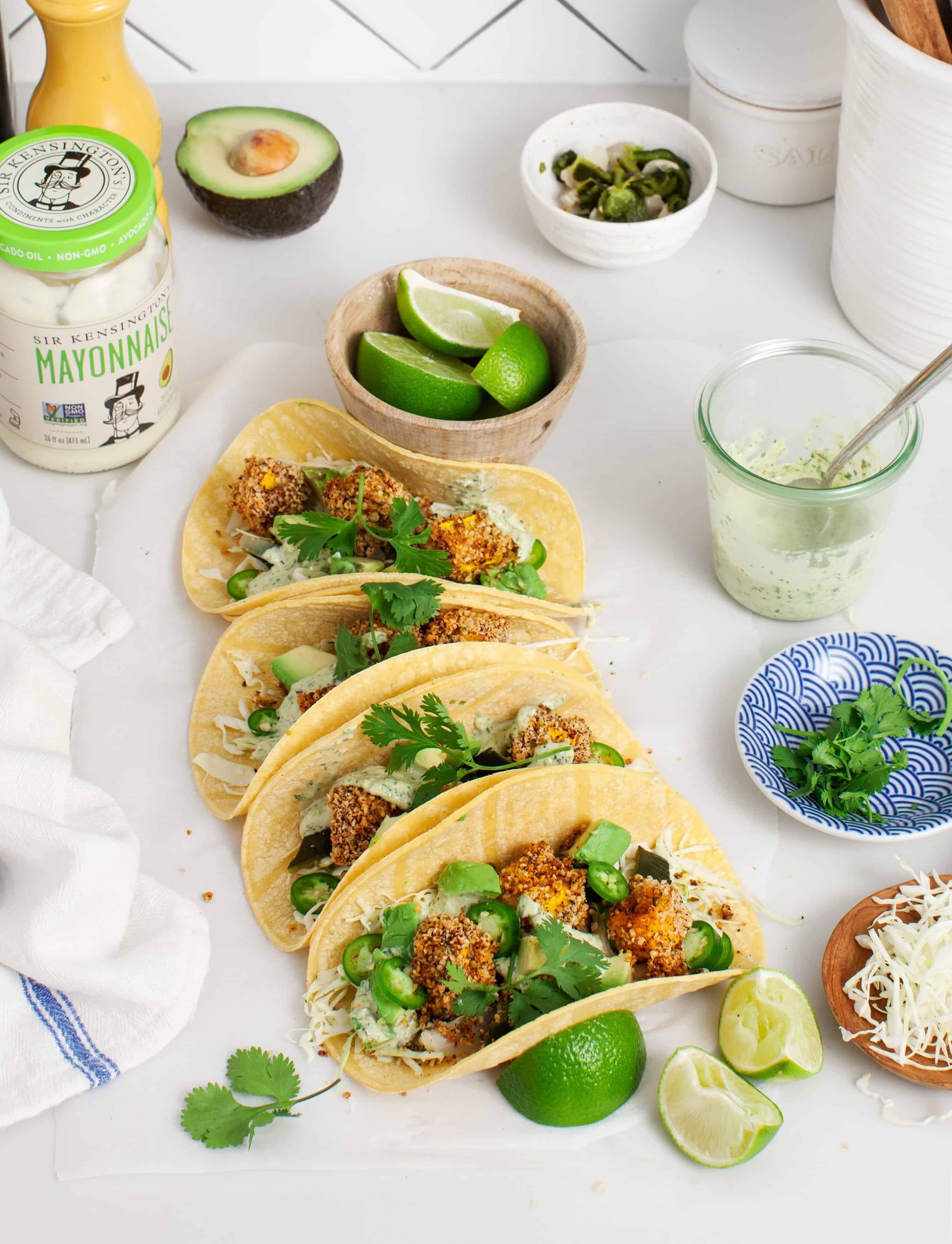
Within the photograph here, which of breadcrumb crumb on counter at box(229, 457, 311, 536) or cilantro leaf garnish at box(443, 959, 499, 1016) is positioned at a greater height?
breadcrumb crumb on counter at box(229, 457, 311, 536)

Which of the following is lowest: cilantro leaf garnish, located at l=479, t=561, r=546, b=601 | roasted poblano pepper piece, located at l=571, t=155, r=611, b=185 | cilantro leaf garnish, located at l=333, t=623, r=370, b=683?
cilantro leaf garnish, located at l=479, t=561, r=546, b=601

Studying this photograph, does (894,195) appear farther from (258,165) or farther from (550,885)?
(550,885)

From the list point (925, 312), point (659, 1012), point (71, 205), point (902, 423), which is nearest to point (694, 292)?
point (925, 312)

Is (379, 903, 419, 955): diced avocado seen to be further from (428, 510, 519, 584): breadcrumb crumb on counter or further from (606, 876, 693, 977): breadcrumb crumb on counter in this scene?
(428, 510, 519, 584): breadcrumb crumb on counter

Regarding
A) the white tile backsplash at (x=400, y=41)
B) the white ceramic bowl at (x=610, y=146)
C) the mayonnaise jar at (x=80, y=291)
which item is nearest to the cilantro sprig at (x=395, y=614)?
the mayonnaise jar at (x=80, y=291)

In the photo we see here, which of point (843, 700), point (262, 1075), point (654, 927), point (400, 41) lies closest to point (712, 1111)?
point (654, 927)

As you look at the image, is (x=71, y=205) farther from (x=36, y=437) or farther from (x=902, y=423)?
(x=902, y=423)

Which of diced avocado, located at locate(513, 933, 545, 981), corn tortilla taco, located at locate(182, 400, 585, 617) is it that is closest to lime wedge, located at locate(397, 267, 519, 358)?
corn tortilla taco, located at locate(182, 400, 585, 617)
